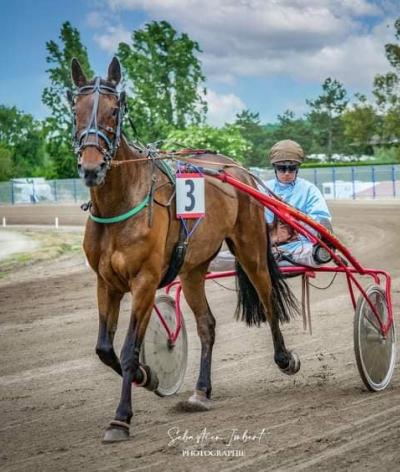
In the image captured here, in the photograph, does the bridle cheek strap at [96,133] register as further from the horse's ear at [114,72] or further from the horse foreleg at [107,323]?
the horse foreleg at [107,323]

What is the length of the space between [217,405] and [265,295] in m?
1.02

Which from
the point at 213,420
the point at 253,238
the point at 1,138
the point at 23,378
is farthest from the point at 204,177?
the point at 1,138

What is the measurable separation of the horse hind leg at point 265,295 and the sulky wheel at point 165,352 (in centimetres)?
57

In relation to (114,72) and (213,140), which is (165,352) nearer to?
(114,72)

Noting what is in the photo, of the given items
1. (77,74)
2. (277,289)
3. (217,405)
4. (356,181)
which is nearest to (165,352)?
(217,405)

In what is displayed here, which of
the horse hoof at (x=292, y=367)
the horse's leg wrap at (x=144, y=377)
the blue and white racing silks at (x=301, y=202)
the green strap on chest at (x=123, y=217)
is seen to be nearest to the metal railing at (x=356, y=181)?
the blue and white racing silks at (x=301, y=202)

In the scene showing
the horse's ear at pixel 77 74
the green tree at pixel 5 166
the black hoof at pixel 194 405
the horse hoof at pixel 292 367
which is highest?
the green tree at pixel 5 166

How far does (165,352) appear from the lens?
209 inches

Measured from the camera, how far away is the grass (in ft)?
44.7

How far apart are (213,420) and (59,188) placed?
136 feet

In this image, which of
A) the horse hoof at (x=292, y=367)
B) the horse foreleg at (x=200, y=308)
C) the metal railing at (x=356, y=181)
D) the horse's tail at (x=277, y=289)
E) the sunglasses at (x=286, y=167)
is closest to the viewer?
the horse foreleg at (x=200, y=308)

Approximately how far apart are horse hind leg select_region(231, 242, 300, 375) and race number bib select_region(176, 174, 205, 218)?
0.90m

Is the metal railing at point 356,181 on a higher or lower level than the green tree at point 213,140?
lower

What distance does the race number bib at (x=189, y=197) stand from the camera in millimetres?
4711
